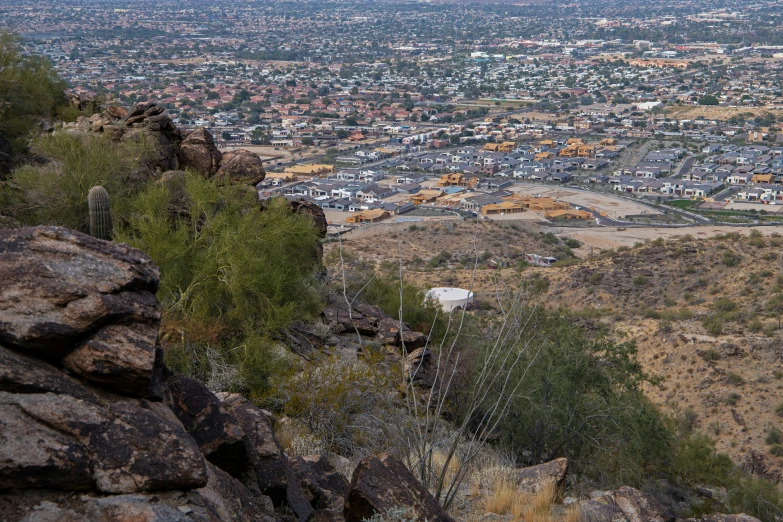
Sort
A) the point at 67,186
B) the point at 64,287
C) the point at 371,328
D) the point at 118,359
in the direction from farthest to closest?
the point at 371,328
the point at 67,186
the point at 64,287
the point at 118,359

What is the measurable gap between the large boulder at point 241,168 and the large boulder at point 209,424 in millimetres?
10435

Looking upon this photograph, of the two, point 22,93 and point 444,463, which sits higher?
point 22,93

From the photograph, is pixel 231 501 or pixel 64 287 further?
pixel 231 501

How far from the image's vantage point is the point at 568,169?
67562mm

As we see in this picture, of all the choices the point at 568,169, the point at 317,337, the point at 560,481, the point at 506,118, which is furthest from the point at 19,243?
the point at 506,118

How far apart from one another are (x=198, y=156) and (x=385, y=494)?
38.2ft

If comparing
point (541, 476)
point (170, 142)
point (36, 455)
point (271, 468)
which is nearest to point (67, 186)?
point (170, 142)

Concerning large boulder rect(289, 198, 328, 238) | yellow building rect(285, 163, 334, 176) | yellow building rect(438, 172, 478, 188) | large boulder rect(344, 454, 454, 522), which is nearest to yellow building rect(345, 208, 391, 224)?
yellow building rect(438, 172, 478, 188)

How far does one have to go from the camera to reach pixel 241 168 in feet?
53.8

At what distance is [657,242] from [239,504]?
3135 cm

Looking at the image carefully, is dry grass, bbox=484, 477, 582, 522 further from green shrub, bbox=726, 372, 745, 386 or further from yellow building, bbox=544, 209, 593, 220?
yellow building, bbox=544, 209, 593, 220

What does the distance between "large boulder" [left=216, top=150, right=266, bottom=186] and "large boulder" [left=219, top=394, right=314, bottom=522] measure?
10042mm

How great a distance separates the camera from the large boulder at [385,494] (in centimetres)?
586

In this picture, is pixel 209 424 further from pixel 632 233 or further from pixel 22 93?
pixel 632 233
